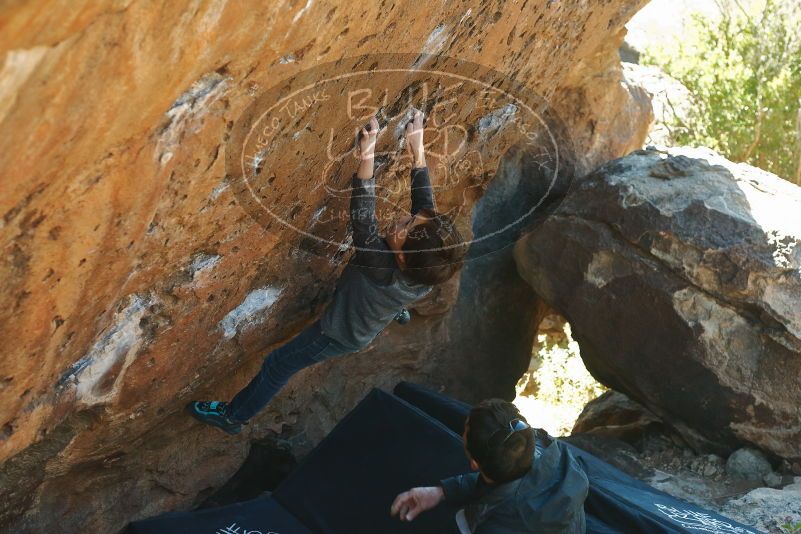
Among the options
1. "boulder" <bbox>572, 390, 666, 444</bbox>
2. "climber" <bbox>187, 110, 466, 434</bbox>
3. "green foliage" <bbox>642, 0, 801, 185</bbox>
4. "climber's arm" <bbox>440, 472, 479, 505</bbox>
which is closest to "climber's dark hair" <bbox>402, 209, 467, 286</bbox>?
"climber" <bbox>187, 110, 466, 434</bbox>

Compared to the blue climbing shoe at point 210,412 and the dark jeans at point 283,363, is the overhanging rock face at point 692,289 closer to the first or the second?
the dark jeans at point 283,363

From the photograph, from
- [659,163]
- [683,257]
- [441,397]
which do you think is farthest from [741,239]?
[441,397]

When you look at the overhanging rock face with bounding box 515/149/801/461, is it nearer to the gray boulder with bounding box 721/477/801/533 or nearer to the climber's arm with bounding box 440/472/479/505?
the gray boulder with bounding box 721/477/801/533

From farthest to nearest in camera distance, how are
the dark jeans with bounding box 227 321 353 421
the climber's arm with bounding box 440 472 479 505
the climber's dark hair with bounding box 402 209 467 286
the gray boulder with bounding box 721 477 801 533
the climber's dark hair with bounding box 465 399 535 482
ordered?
1. the gray boulder with bounding box 721 477 801 533
2. the dark jeans with bounding box 227 321 353 421
3. the climber's dark hair with bounding box 402 209 467 286
4. the climber's arm with bounding box 440 472 479 505
5. the climber's dark hair with bounding box 465 399 535 482

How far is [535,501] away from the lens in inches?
106

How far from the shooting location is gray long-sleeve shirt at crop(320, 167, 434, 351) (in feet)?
10.6

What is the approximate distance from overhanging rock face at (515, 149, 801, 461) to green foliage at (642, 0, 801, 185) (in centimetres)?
467

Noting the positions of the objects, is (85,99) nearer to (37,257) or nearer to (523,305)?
(37,257)

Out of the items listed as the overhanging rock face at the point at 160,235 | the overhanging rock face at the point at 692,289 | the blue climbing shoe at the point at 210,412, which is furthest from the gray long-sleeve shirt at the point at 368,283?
the overhanging rock face at the point at 692,289

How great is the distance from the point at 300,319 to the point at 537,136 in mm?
2801

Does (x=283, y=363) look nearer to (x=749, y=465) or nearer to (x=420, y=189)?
(x=420, y=189)

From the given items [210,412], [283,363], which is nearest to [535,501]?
[283,363]

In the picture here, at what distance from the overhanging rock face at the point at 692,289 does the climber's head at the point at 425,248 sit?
192cm

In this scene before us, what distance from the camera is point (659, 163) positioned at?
5148 mm
